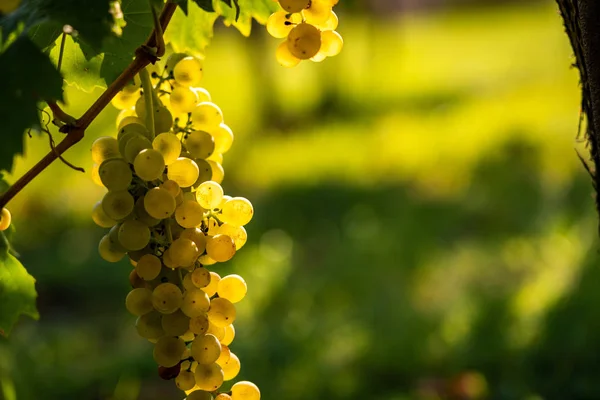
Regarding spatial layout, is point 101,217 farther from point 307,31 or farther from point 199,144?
point 307,31

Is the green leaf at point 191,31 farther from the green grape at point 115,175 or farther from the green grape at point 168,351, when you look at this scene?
the green grape at point 168,351

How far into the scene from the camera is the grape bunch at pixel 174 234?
26.9 inches

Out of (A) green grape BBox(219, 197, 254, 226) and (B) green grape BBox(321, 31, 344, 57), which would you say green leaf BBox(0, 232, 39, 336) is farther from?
(B) green grape BBox(321, 31, 344, 57)

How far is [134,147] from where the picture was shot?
683mm

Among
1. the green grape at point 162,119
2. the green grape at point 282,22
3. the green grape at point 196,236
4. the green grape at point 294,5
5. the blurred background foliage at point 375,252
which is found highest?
the blurred background foliage at point 375,252

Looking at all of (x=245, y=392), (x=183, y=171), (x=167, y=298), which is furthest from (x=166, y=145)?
(x=245, y=392)

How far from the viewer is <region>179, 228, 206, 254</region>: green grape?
2.28 ft

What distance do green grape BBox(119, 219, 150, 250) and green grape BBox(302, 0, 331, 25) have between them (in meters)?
0.23

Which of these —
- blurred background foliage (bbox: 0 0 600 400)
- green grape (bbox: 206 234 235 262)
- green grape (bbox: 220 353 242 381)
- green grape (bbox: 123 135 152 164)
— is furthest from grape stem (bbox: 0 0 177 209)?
blurred background foliage (bbox: 0 0 600 400)

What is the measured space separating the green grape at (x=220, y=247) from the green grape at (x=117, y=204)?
7 cm

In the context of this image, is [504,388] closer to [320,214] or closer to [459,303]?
[459,303]

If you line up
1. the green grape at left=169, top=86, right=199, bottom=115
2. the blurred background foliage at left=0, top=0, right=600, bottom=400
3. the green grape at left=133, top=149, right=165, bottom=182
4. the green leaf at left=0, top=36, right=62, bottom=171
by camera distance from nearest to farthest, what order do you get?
the green leaf at left=0, top=36, right=62, bottom=171
the green grape at left=133, top=149, right=165, bottom=182
the green grape at left=169, top=86, right=199, bottom=115
the blurred background foliage at left=0, top=0, right=600, bottom=400

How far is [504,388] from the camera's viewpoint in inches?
79.2

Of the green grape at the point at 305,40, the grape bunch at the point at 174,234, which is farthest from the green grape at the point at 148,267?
the green grape at the point at 305,40
